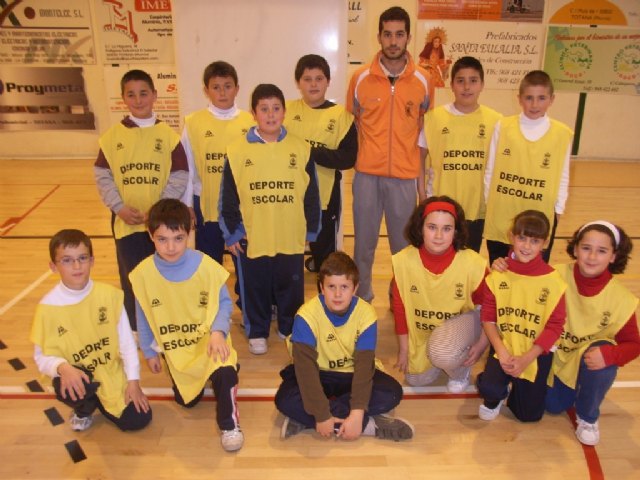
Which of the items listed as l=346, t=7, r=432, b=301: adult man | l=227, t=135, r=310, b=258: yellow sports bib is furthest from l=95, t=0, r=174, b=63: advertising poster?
l=227, t=135, r=310, b=258: yellow sports bib

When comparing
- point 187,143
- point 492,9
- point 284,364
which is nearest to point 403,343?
point 284,364

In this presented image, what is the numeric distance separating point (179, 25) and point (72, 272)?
9.33 feet

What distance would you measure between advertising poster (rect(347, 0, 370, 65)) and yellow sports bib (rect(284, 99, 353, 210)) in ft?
14.3

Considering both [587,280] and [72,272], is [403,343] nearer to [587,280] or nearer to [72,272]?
[587,280]

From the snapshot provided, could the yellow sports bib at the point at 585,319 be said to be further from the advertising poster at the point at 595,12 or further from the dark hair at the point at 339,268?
the advertising poster at the point at 595,12

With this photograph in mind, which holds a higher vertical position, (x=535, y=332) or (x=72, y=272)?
(x=72, y=272)

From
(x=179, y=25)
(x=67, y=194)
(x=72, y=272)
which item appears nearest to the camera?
(x=72, y=272)

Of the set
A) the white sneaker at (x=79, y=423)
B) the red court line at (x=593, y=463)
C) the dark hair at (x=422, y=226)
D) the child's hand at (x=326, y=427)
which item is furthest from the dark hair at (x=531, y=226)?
the white sneaker at (x=79, y=423)

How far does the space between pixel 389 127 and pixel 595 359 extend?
1.74 metres

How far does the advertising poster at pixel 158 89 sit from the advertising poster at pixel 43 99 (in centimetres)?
38

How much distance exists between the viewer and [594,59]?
8094 millimetres

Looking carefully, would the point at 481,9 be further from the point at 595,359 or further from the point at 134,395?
the point at 134,395

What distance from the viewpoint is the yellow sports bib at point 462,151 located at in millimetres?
3324

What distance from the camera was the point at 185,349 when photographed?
8.78 ft
